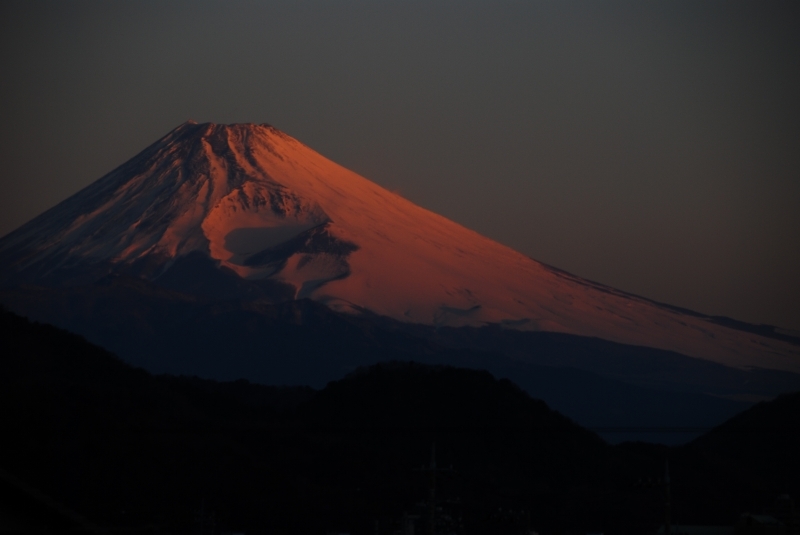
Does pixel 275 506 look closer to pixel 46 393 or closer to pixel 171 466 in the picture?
pixel 171 466

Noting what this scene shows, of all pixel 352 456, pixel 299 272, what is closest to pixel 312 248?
pixel 299 272

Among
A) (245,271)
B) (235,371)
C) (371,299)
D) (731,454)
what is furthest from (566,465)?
(245,271)

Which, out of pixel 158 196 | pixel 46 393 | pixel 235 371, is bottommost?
pixel 46 393

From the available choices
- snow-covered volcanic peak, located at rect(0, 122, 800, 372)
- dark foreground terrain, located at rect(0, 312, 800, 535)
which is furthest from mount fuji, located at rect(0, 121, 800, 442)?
dark foreground terrain, located at rect(0, 312, 800, 535)

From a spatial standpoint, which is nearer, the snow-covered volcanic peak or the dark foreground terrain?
the dark foreground terrain

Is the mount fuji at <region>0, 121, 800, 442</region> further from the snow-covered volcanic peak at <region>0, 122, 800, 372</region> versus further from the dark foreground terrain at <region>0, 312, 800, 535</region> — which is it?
the dark foreground terrain at <region>0, 312, 800, 535</region>

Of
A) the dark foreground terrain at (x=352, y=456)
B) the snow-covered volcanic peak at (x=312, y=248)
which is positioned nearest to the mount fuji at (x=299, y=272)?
the snow-covered volcanic peak at (x=312, y=248)

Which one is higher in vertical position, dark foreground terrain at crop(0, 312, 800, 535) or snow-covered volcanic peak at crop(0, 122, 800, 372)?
snow-covered volcanic peak at crop(0, 122, 800, 372)
